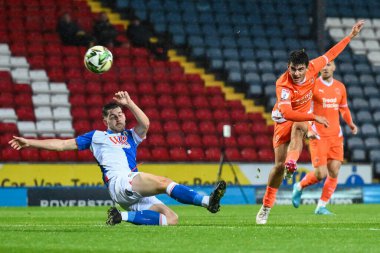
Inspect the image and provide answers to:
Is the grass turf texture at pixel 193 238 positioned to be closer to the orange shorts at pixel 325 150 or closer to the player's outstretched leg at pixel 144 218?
the player's outstretched leg at pixel 144 218

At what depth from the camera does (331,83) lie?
1532 centimetres

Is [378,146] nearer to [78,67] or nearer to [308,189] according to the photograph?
[308,189]

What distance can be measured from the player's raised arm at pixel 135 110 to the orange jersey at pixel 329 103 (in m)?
5.32

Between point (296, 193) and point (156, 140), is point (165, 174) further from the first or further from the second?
point (296, 193)

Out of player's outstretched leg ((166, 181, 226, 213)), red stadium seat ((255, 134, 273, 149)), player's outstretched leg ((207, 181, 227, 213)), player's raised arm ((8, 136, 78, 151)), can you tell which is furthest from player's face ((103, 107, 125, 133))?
red stadium seat ((255, 134, 273, 149))

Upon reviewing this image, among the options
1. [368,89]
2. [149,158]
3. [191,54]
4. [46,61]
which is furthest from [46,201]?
[368,89]

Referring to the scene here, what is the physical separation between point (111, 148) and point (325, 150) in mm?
5445

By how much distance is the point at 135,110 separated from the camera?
10.2 metres

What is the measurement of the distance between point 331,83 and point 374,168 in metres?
7.78

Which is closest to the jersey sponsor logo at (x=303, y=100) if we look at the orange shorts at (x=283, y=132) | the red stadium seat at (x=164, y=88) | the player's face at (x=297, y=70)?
the orange shorts at (x=283, y=132)

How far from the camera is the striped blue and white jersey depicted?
10539mm

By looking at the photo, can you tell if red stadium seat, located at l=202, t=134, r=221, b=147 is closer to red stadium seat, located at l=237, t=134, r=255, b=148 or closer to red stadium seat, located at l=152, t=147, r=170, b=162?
red stadium seat, located at l=237, t=134, r=255, b=148

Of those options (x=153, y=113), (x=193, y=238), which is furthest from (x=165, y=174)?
(x=193, y=238)

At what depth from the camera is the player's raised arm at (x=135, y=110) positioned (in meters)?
10.0
